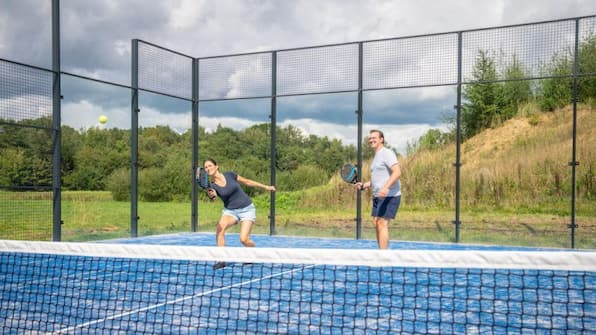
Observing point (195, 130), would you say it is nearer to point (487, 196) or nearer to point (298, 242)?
point (298, 242)

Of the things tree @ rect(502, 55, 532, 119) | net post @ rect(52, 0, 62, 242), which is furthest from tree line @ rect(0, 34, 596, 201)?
net post @ rect(52, 0, 62, 242)

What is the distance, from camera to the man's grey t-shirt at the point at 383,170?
6777 millimetres

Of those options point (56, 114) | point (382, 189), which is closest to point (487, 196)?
point (382, 189)

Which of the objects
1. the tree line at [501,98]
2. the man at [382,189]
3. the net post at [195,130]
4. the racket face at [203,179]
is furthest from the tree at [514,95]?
the racket face at [203,179]

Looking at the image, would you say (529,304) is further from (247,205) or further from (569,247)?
(569,247)

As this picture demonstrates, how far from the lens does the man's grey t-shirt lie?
678 centimetres

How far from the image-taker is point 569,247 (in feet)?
30.2

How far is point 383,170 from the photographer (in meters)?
6.86

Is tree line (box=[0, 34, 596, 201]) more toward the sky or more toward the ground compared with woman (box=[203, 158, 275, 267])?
more toward the sky

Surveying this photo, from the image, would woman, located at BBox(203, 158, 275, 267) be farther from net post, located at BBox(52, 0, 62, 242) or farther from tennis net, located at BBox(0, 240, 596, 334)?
net post, located at BBox(52, 0, 62, 242)

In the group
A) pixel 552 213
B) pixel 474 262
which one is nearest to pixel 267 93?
pixel 552 213

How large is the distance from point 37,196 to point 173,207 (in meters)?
9.13

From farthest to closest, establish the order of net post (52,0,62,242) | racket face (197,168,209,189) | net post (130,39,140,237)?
net post (130,39,140,237) → net post (52,0,62,242) → racket face (197,168,209,189)

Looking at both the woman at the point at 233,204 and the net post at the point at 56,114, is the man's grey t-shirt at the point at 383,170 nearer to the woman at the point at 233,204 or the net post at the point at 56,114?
the woman at the point at 233,204
